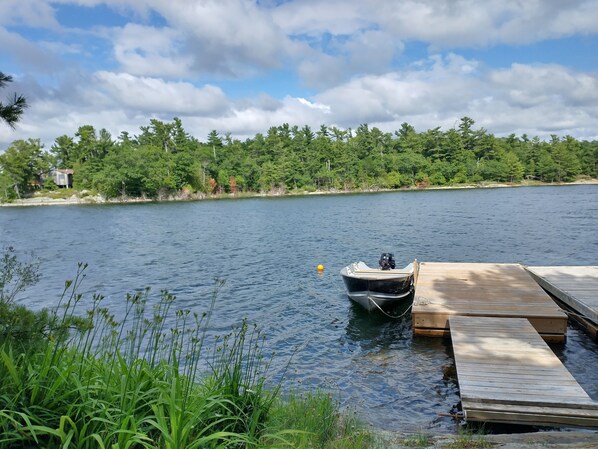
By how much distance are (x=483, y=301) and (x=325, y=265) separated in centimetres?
1165

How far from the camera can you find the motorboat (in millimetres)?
14227

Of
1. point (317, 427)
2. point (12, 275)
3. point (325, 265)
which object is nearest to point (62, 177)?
point (325, 265)

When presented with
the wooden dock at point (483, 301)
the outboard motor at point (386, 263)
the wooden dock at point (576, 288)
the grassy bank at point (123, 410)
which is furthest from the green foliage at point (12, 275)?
the wooden dock at point (576, 288)

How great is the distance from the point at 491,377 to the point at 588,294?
7305 millimetres

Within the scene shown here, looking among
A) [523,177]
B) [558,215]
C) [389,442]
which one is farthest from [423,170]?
[389,442]

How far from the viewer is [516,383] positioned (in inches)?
288

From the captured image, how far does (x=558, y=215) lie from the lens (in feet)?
141

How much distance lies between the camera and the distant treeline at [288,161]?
89.8 metres

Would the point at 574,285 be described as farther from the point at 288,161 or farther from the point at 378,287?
the point at 288,161

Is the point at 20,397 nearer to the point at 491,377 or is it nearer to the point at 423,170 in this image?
the point at 491,377

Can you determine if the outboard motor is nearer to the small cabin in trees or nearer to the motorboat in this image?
the motorboat

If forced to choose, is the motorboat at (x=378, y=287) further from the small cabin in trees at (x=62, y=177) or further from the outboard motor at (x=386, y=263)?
the small cabin in trees at (x=62, y=177)

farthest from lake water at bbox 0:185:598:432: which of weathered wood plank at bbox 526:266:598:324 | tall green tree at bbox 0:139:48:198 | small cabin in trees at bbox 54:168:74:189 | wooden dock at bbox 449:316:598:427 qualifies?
small cabin in trees at bbox 54:168:74:189

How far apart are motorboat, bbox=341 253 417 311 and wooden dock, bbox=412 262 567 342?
0.62 meters
